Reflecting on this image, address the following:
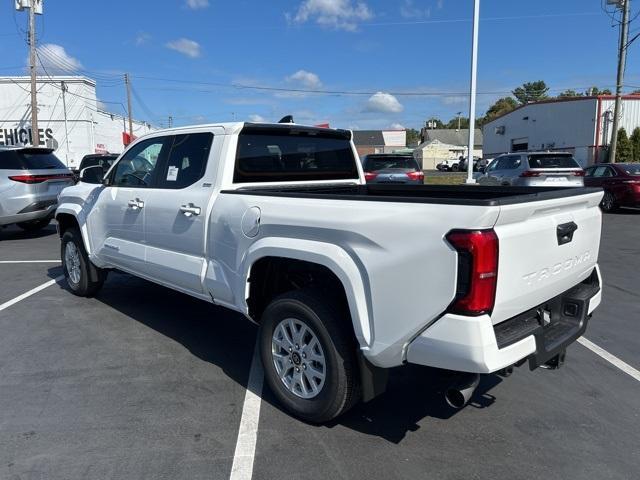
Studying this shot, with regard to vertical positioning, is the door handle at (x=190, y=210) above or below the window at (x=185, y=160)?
below

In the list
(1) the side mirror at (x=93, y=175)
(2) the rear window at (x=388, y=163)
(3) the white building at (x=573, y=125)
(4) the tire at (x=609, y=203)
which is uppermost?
(3) the white building at (x=573, y=125)

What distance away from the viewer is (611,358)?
14.6ft

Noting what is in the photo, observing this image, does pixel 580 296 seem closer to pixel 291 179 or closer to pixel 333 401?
pixel 333 401

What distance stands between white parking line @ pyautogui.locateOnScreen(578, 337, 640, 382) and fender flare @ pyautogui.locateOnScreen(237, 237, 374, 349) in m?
2.54

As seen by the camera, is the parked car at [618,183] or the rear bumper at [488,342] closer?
the rear bumper at [488,342]

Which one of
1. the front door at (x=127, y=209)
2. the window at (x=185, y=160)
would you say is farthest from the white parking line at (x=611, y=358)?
the front door at (x=127, y=209)

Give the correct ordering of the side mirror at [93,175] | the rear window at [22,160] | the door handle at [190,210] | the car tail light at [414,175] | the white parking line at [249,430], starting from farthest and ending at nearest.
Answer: the car tail light at [414,175] → the rear window at [22,160] → the side mirror at [93,175] → the door handle at [190,210] → the white parking line at [249,430]

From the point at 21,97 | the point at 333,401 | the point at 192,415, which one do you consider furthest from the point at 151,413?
the point at 21,97

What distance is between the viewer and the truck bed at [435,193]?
2.62 m

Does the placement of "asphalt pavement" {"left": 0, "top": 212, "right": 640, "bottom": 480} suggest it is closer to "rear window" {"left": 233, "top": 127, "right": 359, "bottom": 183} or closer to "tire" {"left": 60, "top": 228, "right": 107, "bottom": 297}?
"tire" {"left": 60, "top": 228, "right": 107, "bottom": 297}

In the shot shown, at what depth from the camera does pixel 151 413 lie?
→ 3.55 metres

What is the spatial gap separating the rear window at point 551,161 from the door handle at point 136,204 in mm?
12119

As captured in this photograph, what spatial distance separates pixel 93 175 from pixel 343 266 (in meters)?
4.15

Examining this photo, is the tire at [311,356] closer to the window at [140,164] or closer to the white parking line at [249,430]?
the white parking line at [249,430]
